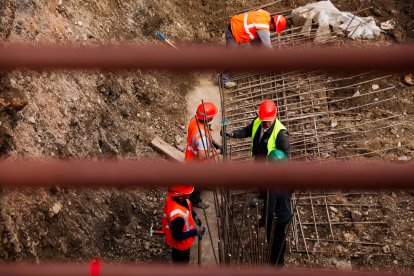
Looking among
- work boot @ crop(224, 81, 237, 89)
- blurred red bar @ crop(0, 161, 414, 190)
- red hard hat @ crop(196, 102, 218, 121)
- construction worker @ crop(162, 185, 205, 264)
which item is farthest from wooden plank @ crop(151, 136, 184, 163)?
blurred red bar @ crop(0, 161, 414, 190)

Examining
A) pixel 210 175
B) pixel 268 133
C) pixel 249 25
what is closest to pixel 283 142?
pixel 268 133

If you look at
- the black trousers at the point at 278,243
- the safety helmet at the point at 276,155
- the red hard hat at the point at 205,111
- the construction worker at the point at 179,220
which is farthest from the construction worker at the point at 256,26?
the construction worker at the point at 179,220

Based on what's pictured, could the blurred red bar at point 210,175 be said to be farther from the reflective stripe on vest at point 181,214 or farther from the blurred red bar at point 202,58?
the reflective stripe on vest at point 181,214

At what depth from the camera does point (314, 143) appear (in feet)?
30.5

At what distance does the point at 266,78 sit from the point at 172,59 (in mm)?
9203

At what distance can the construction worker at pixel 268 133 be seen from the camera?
284 inches

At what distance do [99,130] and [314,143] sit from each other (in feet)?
11.3

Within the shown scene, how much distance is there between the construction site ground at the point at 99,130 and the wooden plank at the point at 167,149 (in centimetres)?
12

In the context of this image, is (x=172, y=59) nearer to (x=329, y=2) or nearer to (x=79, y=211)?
(x=79, y=211)

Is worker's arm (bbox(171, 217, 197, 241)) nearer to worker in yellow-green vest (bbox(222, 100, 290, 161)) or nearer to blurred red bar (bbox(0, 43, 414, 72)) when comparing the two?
worker in yellow-green vest (bbox(222, 100, 290, 161))

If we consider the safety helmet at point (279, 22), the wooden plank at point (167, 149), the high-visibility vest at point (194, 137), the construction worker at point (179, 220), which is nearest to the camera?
the construction worker at point (179, 220)

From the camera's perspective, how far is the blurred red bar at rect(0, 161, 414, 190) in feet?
5.28

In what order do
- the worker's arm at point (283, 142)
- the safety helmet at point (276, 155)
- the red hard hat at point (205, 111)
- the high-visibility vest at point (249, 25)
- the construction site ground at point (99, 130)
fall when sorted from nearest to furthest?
1. the construction site ground at point (99, 130)
2. the safety helmet at point (276, 155)
3. the worker's arm at point (283, 142)
4. the red hard hat at point (205, 111)
5. the high-visibility vest at point (249, 25)

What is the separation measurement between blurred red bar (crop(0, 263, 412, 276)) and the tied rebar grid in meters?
4.16
